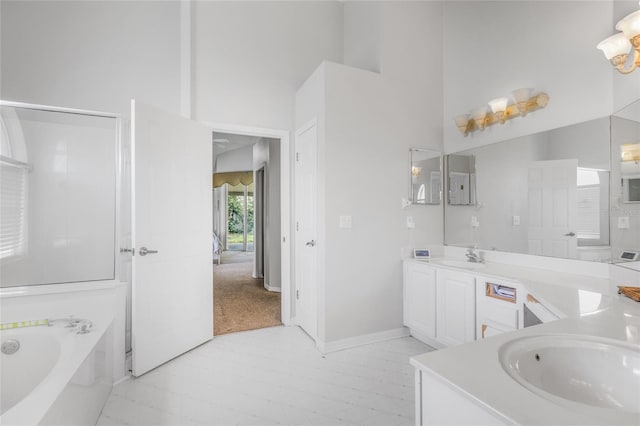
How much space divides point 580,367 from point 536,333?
132mm

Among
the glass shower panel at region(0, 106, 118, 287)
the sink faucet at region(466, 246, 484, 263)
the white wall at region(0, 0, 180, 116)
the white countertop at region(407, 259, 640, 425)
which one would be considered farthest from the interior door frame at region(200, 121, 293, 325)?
the white countertop at region(407, 259, 640, 425)

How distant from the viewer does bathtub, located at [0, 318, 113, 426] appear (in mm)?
1388

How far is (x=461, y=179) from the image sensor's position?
118 inches

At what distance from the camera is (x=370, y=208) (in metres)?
2.82

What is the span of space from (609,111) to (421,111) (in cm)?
148

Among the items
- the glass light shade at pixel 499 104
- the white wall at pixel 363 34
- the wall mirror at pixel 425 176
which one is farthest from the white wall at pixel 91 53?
the glass light shade at pixel 499 104

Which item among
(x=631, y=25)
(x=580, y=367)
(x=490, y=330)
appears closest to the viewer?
(x=580, y=367)

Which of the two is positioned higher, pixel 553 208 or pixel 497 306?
pixel 553 208

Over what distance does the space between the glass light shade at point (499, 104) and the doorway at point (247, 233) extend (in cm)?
240

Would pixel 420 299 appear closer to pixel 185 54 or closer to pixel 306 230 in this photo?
pixel 306 230

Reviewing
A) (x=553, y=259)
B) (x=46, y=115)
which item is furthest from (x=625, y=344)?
(x=46, y=115)

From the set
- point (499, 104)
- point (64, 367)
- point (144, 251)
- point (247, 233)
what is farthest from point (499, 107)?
point (247, 233)

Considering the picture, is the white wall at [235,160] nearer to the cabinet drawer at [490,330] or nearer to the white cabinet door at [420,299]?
the white cabinet door at [420,299]

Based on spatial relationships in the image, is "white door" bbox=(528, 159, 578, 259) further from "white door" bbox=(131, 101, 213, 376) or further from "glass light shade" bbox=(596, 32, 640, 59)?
"white door" bbox=(131, 101, 213, 376)
